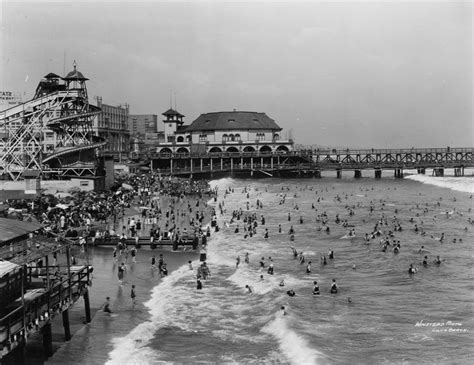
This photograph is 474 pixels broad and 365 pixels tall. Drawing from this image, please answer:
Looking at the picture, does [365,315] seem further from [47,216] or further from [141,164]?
[141,164]

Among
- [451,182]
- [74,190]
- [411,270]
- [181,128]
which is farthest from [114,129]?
[411,270]

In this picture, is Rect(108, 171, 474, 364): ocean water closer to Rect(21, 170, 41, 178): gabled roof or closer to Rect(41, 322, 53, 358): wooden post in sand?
Rect(41, 322, 53, 358): wooden post in sand

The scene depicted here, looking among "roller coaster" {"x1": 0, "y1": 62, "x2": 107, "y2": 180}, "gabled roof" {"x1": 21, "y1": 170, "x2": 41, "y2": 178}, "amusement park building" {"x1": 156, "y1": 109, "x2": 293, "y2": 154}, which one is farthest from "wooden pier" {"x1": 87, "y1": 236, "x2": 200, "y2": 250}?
"amusement park building" {"x1": 156, "y1": 109, "x2": 293, "y2": 154}

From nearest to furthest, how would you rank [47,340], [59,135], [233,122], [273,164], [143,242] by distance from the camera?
[47,340]
[143,242]
[59,135]
[273,164]
[233,122]

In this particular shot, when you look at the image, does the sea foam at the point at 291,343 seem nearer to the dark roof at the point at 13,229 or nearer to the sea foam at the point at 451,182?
the dark roof at the point at 13,229

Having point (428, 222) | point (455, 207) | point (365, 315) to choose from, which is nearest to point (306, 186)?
point (455, 207)

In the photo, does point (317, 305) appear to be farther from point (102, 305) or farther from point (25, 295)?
point (25, 295)
